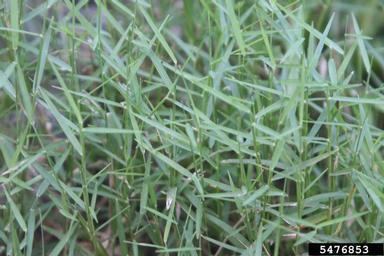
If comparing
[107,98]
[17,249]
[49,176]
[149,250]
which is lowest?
[149,250]

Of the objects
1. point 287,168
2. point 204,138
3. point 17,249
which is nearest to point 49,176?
point 17,249

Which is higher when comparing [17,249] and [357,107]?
[357,107]

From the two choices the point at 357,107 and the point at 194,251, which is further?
the point at 357,107

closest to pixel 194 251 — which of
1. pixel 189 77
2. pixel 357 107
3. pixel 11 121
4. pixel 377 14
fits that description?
pixel 189 77

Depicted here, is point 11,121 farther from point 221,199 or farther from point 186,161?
point 221,199

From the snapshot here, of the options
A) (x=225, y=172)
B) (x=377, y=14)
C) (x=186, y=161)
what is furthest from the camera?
(x=377, y=14)

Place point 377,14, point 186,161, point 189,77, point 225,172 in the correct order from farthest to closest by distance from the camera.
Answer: point 377,14, point 186,161, point 225,172, point 189,77

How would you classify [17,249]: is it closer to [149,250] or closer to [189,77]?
[149,250]
